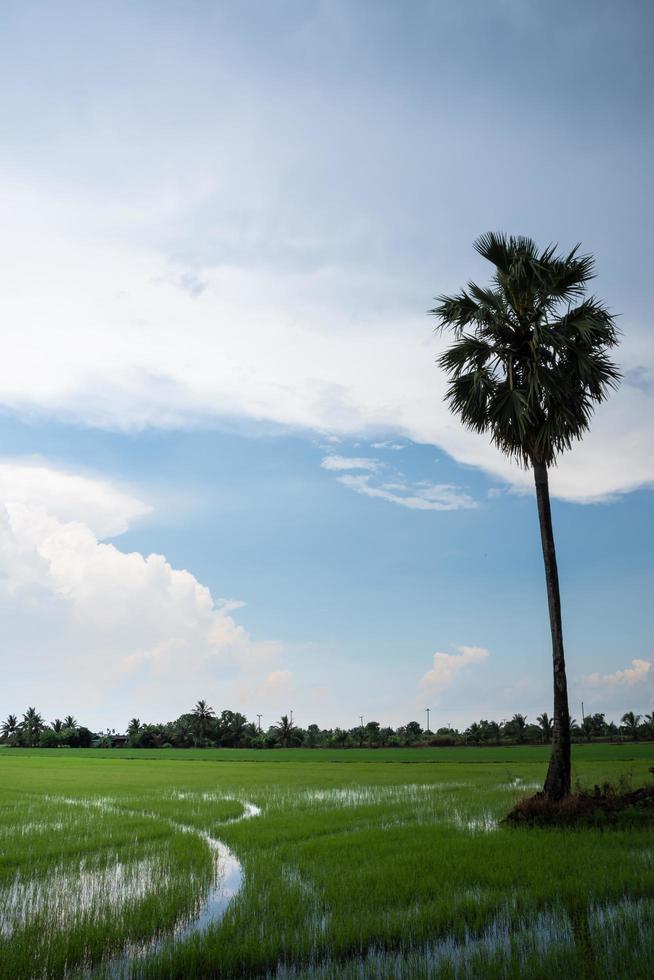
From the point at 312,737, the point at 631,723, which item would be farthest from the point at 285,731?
the point at 631,723

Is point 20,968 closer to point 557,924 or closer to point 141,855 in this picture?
point 557,924

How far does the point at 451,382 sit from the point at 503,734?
10705 centimetres

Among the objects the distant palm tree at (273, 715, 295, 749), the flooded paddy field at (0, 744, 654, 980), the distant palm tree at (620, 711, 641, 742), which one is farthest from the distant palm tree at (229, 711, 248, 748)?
the flooded paddy field at (0, 744, 654, 980)

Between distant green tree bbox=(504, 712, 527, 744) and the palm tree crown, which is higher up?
the palm tree crown

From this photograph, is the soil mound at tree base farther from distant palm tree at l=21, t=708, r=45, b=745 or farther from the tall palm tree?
distant palm tree at l=21, t=708, r=45, b=745

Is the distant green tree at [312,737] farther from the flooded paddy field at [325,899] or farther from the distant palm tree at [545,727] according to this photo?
the flooded paddy field at [325,899]

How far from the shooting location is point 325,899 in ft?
36.7

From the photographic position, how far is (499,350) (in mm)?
22062

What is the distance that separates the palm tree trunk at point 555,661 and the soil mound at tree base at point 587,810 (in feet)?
1.70

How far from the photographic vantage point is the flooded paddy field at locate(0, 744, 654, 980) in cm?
839

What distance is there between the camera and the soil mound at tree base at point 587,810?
691 inches

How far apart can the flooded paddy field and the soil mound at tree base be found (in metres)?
0.55

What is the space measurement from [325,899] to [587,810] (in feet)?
31.9

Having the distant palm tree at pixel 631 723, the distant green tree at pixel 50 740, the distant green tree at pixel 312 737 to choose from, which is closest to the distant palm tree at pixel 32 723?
the distant green tree at pixel 50 740
